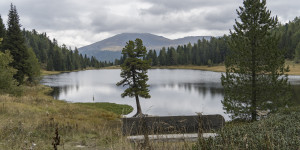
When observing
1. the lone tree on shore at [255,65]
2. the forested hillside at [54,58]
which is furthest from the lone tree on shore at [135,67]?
the forested hillside at [54,58]

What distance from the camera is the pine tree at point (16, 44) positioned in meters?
39.6

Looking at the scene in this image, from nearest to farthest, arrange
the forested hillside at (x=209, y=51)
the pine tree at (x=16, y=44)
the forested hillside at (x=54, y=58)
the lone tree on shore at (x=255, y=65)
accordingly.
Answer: the lone tree on shore at (x=255, y=65) → the pine tree at (x=16, y=44) → the forested hillside at (x=209, y=51) → the forested hillside at (x=54, y=58)

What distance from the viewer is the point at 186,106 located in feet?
115

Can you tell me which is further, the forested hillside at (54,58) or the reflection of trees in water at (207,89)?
the forested hillside at (54,58)

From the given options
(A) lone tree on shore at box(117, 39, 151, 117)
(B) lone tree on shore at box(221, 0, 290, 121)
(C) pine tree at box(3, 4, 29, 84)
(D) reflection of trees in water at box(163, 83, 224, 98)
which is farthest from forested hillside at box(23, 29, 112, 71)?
(B) lone tree on shore at box(221, 0, 290, 121)

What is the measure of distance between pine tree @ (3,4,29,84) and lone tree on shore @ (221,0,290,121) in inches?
1457

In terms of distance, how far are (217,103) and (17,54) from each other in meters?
36.8

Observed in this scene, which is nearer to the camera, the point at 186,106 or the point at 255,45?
the point at 255,45

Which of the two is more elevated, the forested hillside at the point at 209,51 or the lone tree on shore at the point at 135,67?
the forested hillside at the point at 209,51

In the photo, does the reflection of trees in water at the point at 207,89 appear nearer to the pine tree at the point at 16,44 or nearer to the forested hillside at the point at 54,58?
the pine tree at the point at 16,44

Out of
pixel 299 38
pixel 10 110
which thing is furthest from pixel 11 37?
pixel 299 38

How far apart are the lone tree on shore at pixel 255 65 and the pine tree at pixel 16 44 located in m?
37.0

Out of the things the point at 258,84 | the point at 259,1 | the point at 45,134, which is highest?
the point at 259,1

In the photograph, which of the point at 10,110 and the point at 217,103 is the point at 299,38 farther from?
the point at 10,110
